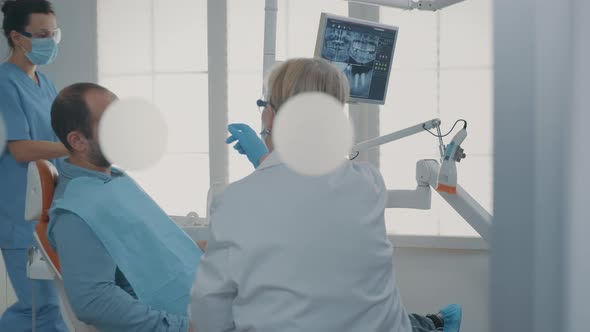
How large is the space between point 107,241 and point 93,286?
0.11 metres

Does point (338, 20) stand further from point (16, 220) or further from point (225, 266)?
point (16, 220)

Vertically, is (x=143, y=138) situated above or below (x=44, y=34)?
below

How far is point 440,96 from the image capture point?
3094 mm

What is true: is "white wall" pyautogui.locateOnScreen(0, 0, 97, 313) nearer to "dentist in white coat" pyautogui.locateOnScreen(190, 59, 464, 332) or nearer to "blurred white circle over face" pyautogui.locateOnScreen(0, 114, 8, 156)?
"blurred white circle over face" pyautogui.locateOnScreen(0, 114, 8, 156)

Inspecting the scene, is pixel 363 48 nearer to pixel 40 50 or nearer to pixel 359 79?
pixel 359 79

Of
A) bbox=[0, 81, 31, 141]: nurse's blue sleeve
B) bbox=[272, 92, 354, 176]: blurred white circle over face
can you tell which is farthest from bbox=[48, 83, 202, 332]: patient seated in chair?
bbox=[0, 81, 31, 141]: nurse's blue sleeve

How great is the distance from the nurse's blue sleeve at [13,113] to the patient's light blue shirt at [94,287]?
0.90 meters

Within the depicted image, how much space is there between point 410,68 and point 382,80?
1014mm

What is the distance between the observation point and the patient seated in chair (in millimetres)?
1398

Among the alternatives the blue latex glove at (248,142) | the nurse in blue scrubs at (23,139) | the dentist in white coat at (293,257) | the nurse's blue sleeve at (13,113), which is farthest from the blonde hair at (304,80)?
the nurse's blue sleeve at (13,113)

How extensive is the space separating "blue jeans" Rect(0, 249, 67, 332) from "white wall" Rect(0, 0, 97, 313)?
1271mm

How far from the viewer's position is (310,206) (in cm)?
109

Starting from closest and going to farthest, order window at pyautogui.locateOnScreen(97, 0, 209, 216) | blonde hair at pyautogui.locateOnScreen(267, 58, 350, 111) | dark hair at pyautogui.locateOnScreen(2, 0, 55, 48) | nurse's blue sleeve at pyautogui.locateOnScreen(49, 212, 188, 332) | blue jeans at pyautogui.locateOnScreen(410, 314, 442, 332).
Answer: blonde hair at pyautogui.locateOnScreen(267, 58, 350, 111) → nurse's blue sleeve at pyautogui.locateOnScreen(49, 212, 188, 332) → blue jeans at pyautogui.locateOnScreen(410, 314, 442, 332) → dark hair at pyautogui.locateOnScreen(2, 0, 55, 48) → window at pyautogui.locateOnScreen(97, 0, 209, 216)

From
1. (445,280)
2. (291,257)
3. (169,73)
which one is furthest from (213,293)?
(169,73)
